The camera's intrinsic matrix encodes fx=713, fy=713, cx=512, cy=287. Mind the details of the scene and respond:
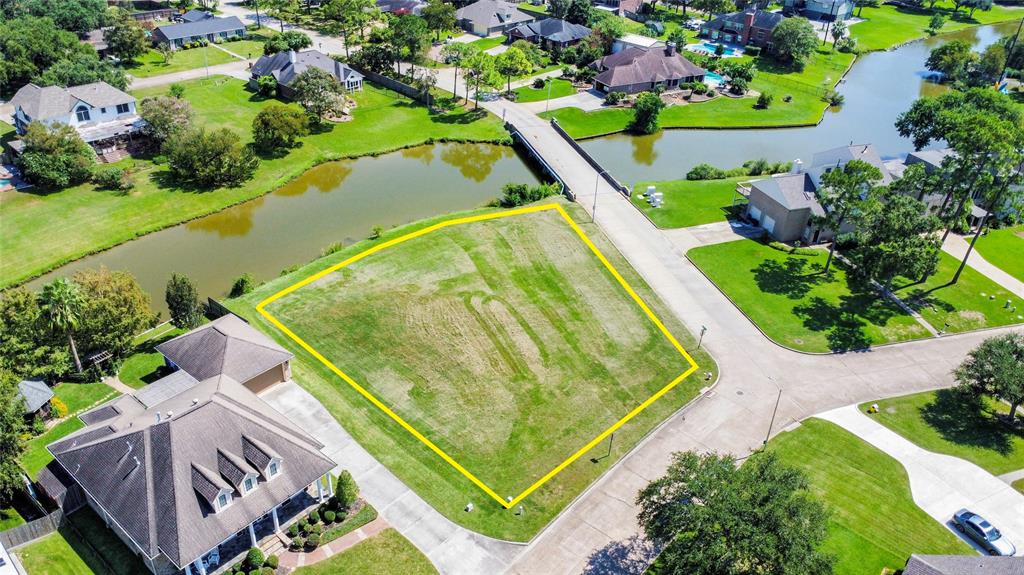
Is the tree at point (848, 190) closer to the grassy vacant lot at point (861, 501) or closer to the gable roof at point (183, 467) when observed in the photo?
the grassy vacant lot at point (861, 501)

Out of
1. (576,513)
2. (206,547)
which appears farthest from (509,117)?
(206,547)

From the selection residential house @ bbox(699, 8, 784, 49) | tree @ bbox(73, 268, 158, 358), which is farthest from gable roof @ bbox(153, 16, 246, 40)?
residential house @ bbox(699, 8, 784, 49)

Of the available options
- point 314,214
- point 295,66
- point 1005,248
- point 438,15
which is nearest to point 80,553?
point 314,214

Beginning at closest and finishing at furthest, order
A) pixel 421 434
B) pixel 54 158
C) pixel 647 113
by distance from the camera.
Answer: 1. pixel 421 434
2. pixel 54 158
3. pixel 647 113

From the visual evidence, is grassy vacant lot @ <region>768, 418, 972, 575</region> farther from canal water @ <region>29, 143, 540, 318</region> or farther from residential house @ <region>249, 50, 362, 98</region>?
residential house @ <region>249, 50, 362, 98</region>

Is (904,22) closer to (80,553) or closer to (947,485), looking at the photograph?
(947,485)

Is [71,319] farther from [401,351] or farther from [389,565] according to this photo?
[389,565]
